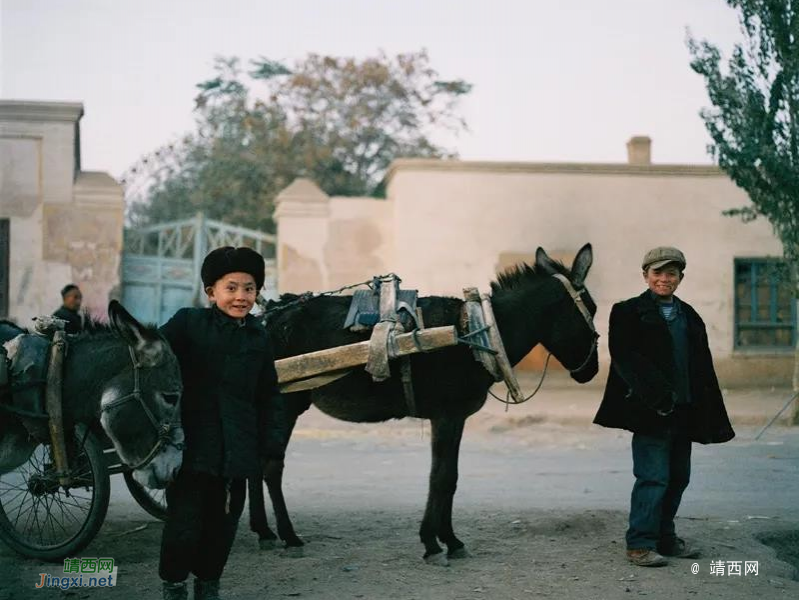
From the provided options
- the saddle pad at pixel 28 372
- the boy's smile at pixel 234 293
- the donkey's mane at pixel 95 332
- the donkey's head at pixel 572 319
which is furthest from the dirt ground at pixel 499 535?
the boy's smile at pixel 234 293

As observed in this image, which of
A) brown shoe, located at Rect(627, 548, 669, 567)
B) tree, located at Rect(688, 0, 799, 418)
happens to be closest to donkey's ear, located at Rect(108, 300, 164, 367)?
brown shoe, located at Rect(627, 548, 669, 567)

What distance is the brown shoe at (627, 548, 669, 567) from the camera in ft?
17.9

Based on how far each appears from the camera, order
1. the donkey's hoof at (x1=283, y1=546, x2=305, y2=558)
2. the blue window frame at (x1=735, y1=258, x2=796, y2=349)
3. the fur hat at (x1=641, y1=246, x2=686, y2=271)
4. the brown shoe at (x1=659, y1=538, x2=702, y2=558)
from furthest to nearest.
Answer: the blue window frame at (x1=735, y1=258, x2=796, y2=349) < the donkey's hoof at (x1=283, y1=546, x2=305, y2=558) < the brown shoe at (x1=659, y1=538, x2=702, y2=558) < the fur hat at (x1=641, y1=246, x2=686, y2=271)

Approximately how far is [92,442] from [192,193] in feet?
85.8

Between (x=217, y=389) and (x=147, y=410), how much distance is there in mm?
313

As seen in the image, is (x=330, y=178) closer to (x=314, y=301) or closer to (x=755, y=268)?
(x=755, y=268)

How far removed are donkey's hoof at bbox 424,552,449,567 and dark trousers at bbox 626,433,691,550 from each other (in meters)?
1.05

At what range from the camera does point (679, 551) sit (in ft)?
18.9

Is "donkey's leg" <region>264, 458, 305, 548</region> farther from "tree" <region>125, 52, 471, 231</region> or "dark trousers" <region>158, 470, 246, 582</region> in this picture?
"tree" <region>125, 52, 471, 231</region>

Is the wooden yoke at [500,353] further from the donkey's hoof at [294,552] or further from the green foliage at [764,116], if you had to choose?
the green foliage at [764,116]

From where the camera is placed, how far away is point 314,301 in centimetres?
637

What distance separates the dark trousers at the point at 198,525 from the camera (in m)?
4.26

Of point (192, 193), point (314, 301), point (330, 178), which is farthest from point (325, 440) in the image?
point (192, 193)

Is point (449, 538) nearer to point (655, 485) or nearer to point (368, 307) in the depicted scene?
point (655, 485)
